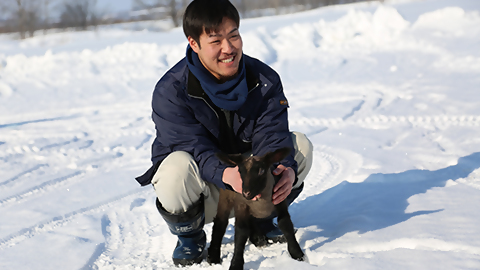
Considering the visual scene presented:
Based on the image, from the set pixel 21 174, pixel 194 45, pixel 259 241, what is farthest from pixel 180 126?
pixel 21 174

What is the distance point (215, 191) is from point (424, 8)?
12.3 m

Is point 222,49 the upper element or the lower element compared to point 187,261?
upper

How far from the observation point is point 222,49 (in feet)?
6.94

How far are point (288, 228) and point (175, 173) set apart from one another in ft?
2.01

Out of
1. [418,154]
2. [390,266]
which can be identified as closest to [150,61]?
[418,154]

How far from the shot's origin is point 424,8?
12.6 metres

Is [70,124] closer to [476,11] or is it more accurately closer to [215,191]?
[215,191]

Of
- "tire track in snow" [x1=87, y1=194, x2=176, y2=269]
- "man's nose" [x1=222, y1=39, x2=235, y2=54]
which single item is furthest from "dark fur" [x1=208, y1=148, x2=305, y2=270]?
"man's nose" [x1=222, y1=39, x2=235, y2=54]

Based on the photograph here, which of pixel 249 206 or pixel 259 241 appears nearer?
pixel 249 206

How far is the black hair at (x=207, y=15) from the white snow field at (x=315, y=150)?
3.90ft

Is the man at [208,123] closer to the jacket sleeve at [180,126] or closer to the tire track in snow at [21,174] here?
the jacket sleeve at [180,126]

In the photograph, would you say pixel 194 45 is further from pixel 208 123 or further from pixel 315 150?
pixel 315 150

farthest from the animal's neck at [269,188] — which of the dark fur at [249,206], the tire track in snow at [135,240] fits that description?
the tire track in snow at [135,240]

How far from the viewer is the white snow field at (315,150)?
2.39 m
